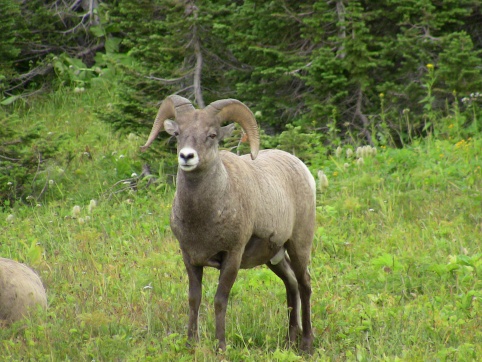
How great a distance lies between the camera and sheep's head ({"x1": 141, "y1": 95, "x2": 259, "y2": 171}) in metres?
5.41

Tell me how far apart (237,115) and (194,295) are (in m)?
1.33

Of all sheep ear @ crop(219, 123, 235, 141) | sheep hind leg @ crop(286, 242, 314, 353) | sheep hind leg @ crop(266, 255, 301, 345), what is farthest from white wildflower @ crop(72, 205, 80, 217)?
sheep ear @ crop(219, 123, 235, 141)

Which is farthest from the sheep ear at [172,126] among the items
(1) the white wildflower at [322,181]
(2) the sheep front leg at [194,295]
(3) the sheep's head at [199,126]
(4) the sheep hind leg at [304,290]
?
(1) the white wildflower at [322,181]

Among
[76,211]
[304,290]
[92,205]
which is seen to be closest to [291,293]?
[304,290]

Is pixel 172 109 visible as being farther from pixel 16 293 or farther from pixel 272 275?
pixel 272 275

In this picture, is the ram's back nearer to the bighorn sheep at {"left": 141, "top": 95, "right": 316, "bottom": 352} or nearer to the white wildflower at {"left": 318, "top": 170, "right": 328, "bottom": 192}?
the bighorn sheep at {"left": 141, "top": 95, "right": 316, "bottom": 352}

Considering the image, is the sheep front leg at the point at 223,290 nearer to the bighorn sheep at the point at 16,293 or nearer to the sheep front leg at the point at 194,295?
the sheep front leg at the point at 194,295

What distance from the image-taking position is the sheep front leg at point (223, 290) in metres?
5.67

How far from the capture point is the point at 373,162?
10281 millimetres

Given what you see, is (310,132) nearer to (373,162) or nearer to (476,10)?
(373,162)

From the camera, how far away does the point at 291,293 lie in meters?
6.63

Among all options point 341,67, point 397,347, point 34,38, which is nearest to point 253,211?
point 397,347

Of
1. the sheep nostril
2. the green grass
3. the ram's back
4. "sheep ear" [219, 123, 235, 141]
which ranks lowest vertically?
the green grass

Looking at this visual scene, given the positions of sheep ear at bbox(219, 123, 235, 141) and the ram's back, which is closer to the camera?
sheep ear at bbox(219, 123, 235, 141)
